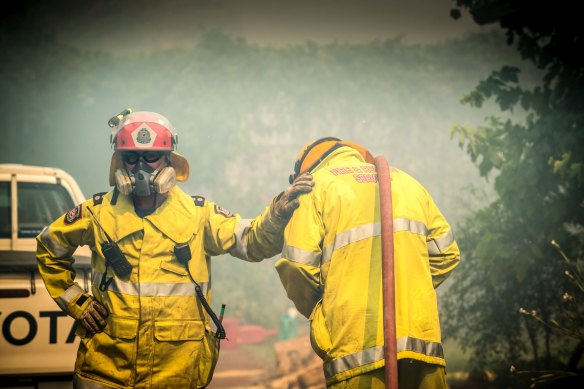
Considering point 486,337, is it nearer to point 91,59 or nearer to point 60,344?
point 60,344

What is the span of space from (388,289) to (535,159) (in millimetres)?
4594

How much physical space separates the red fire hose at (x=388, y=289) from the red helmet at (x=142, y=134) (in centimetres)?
139

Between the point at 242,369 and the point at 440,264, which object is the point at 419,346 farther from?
the point at 242,369

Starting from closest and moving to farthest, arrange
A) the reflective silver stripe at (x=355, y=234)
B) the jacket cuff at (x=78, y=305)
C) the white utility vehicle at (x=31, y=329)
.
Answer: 1. the reflective silver stripe at (x=355, y=234)
2. the jacket cuff at (x=78, y=305)
3. the white utility vehicle at (x=31, y=329)

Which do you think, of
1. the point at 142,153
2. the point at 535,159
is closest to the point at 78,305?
the point at 142,153

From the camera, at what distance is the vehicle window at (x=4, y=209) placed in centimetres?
565

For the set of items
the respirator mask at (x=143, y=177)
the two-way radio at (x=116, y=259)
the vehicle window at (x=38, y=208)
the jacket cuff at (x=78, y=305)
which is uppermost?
the vehicle window at (x=38, y=208)

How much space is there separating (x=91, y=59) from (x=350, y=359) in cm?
1211

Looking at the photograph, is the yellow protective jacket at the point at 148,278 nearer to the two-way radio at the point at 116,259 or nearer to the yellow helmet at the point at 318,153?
the two-way radio at the point at 116,259

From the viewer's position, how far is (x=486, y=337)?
8453 millimetres

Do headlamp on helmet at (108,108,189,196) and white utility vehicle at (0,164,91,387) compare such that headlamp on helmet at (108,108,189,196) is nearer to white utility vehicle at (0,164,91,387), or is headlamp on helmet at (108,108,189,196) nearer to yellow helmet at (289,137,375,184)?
yellow helmet at (289,137,375,184)

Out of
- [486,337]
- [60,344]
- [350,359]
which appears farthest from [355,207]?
[486,337]

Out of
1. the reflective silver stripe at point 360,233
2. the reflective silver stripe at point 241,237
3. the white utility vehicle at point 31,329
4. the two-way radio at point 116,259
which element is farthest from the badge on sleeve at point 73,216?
the reflective silver stripe at point 360,233

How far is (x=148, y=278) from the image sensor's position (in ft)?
13.0
